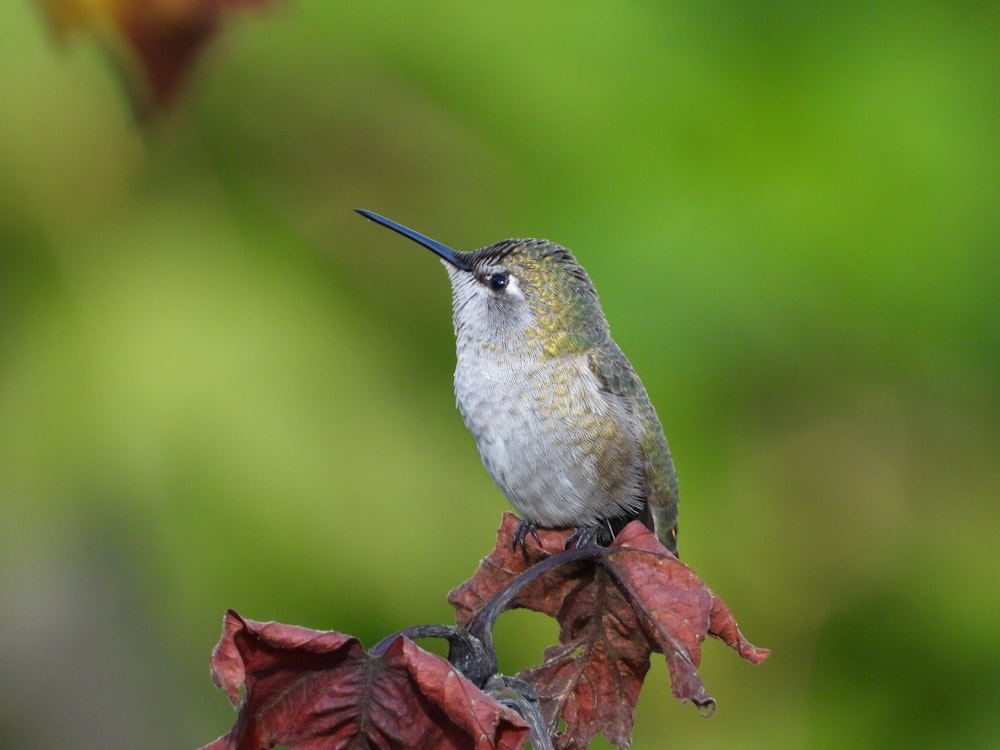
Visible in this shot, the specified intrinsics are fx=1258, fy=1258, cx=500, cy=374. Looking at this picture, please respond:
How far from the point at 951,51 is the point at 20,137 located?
298 centimetres

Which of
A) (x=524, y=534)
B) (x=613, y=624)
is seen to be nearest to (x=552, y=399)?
(x=524, y=534)

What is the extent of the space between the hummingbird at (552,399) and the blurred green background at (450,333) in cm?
80

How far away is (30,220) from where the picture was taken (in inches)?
152

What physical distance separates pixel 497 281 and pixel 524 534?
2.14 ft

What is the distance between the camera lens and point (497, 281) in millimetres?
2801

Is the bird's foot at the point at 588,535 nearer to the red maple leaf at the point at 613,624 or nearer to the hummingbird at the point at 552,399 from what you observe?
the hummingbird at the point at 552,399

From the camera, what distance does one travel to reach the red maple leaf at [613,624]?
182cm

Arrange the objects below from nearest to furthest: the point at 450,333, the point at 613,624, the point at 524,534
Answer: the point at 613,624
the point at 524,534
the point at 450,333

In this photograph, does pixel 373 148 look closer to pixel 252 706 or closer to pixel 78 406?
pixel 78 406

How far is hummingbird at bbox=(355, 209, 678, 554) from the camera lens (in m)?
2.63

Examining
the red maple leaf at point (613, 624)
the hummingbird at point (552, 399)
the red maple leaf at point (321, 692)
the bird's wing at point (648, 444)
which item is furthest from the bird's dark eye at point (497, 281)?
the red maple leaf at point (321, 692)

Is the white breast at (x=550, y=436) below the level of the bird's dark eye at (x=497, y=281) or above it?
below

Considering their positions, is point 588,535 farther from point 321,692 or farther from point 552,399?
point 321,692

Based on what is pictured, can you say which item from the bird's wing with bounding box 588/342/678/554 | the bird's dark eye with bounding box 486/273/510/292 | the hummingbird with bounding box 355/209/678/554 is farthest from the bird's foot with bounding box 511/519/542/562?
the bird's dark eye with bounding box 486/273/510/292
